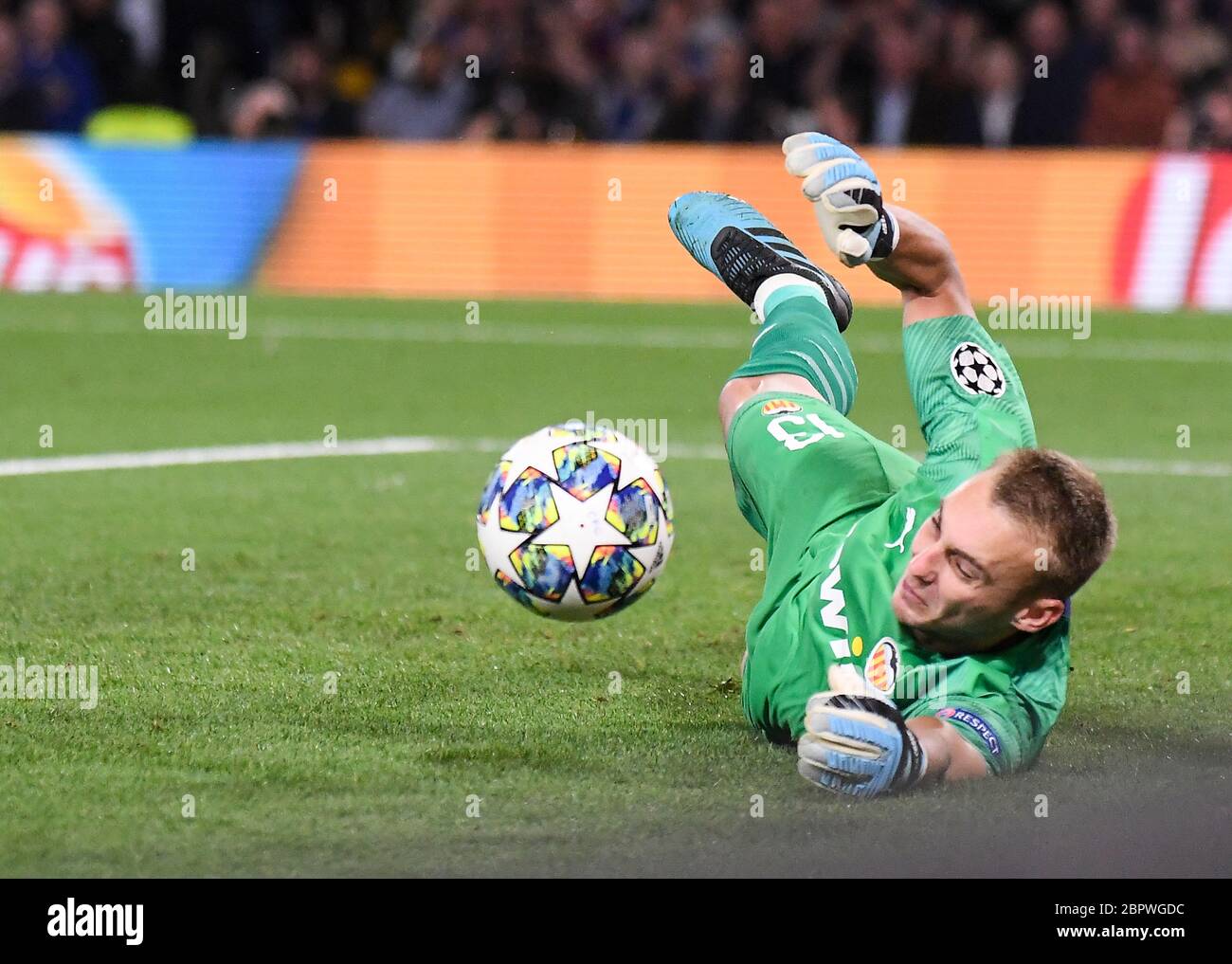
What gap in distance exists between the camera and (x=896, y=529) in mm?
5645

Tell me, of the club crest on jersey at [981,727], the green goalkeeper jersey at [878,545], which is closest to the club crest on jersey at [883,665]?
the green goalkeeper jersey at [878,545]

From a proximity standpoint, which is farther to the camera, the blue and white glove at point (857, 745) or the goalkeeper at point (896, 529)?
the goalkeeper at point (896, 529)

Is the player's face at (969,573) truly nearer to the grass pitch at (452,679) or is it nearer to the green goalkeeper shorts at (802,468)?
the grass pitch at (452,679)

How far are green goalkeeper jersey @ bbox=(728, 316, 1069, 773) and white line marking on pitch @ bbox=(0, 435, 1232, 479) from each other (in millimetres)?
4770

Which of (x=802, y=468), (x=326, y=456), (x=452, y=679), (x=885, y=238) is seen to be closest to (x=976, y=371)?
(x=885, y=238)

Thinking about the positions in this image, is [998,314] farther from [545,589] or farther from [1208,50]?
[545,589]

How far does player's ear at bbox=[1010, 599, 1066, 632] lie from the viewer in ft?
17.1

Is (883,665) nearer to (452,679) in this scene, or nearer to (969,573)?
(969,573)

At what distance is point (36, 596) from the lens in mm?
7406

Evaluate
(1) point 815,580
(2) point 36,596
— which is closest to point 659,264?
(2) point 36,596

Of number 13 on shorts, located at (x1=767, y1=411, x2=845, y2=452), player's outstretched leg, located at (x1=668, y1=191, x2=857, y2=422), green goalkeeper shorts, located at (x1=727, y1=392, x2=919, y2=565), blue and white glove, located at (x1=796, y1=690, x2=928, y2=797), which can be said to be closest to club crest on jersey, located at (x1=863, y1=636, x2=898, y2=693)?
blue and white glove, located at (x1=796, y1=690, x2=928, y2=797)

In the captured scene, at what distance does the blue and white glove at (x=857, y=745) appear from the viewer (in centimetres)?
484

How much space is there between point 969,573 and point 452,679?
189 cm

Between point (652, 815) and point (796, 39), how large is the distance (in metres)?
17.4
